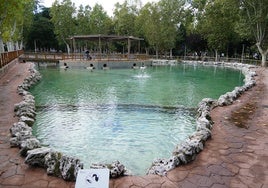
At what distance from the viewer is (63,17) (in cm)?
3891

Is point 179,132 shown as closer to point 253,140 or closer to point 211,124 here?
point 211,124

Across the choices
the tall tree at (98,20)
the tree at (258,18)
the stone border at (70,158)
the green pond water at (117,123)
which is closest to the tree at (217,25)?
the tree at (258,18)

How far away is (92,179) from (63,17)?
39262 mm

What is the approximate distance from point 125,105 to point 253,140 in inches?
233

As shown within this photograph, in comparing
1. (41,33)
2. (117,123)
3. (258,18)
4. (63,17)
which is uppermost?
(63,17)

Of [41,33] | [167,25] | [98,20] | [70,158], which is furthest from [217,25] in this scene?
[41,33]

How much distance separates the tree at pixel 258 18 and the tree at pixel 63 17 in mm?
25789

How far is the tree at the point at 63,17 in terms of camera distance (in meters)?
38.8

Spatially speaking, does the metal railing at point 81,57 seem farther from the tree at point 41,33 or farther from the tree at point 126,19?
the tree at point 41,33

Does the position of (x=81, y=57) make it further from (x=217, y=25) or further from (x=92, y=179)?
(x=92, y=179)

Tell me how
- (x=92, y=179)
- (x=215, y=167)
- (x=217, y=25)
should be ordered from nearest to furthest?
(x=92, y=179) → (x=215, y=167) → (x=217, y=25)

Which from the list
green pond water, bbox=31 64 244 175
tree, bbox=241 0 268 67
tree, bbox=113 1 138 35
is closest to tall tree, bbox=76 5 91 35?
tree, bbox=113 1 138 35

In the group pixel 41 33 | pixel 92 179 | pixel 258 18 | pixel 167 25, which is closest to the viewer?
pixel 92 179

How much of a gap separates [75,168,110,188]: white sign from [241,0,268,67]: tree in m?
23.6
